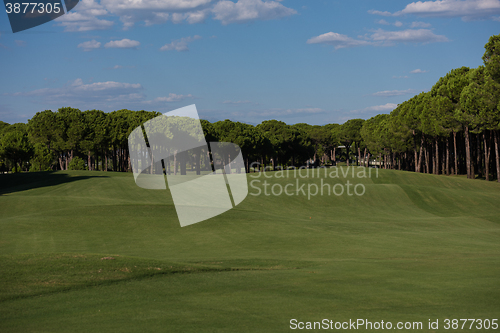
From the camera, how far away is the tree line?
50812 millimetres

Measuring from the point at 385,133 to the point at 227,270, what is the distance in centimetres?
8366

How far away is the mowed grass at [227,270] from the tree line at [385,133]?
23.8 meters

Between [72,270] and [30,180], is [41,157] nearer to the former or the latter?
[30,180]

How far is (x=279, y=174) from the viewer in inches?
2311

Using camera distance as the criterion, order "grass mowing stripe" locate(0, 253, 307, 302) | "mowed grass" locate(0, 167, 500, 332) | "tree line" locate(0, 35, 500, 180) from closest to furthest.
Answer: "mowed grass" locate(0, 167, 500, 332), "grass mowing stripe" locate(0, 253, 307, 302), "tree line" locate(0, 35, 500, 180)

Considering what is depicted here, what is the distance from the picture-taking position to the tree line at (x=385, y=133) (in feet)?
167

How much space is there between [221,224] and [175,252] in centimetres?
696

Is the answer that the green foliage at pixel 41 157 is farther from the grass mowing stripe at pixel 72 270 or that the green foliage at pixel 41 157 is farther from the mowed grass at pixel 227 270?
the grass mowing stripe at pixel 72 270

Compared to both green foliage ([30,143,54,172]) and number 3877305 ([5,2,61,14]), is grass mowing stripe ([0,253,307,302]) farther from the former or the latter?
green foliage ([30,143,54,172])

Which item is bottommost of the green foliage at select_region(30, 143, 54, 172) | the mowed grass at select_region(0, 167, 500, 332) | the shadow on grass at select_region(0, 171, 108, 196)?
the mowed grass at select_region(0, 167, 500, 332)

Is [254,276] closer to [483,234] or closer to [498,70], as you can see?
[483,234]

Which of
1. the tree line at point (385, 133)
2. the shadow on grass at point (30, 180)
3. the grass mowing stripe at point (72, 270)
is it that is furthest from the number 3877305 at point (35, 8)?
the tree line at point (385, 133)

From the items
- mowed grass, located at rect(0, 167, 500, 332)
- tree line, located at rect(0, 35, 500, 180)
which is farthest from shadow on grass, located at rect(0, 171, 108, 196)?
tree line, located at rect(0, 35, 500, 180)

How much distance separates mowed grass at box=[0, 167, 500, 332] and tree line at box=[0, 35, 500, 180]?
78.1 ft
